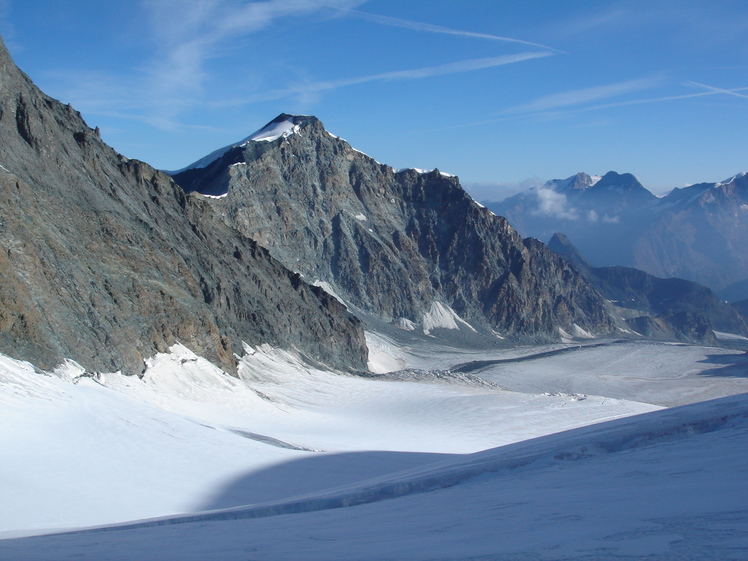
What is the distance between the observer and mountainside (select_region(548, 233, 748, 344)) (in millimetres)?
130375

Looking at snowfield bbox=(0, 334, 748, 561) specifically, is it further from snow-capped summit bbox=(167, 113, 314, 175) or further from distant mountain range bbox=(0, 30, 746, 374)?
snow-capped summit bbox=(167, 113, 314, 175)

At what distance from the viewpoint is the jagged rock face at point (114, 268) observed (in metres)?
24.0

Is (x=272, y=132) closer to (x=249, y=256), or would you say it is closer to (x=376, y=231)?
(x=376, y=231)

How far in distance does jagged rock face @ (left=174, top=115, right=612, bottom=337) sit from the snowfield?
4109 cm

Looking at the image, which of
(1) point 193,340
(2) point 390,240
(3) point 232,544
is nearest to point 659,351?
(2) point 390,240

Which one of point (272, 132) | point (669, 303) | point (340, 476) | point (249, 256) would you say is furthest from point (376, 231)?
point (669, 303)

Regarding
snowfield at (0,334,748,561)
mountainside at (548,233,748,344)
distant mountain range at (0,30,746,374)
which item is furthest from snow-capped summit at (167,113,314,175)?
mountainside at (548,233,748,344)

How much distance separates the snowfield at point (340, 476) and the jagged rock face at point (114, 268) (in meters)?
1.69

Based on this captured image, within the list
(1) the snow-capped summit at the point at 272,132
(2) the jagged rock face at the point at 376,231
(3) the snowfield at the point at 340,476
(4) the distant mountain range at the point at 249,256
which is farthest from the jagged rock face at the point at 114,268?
(1) the snow-capped summit at the point at 272,132

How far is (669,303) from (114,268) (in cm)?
14892

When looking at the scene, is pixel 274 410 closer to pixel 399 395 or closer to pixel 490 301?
pixel 399 395

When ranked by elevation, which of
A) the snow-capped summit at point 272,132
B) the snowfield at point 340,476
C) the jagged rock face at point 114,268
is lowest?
the snowfield at point 340,476

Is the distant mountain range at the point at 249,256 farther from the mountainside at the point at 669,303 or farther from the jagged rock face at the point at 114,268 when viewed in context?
the mountainside at the point at 669,303

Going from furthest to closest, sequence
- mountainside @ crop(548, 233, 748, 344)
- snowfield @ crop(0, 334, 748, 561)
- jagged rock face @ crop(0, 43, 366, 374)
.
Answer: mountainside @ crop(548, 233, 748, 344) → jagged rock face @ crop(0, 43, 366, 374) → snowfield @ crop(0, 334, 748, 561)
